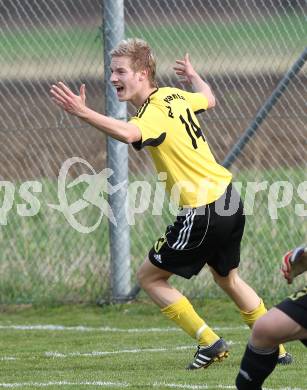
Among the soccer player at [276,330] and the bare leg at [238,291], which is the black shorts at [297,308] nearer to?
the soccer player at [276,330]

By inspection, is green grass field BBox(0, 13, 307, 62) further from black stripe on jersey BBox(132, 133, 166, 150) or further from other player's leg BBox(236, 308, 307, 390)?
other player's leg BBox(236, 308, 307, 390)

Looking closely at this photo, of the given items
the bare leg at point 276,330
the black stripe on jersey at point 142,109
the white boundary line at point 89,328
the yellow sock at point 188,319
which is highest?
the black stripe on jersey at point 142,109

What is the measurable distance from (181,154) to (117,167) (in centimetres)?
278

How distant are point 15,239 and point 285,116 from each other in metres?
2.50

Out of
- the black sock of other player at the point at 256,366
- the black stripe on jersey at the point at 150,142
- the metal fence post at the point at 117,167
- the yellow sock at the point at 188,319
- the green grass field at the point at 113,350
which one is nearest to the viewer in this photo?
the black sock of other player at the point at 256,366

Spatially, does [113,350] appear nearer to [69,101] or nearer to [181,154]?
[181,154]

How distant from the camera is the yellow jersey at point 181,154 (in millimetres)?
6957

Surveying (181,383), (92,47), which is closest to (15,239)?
(92,47)

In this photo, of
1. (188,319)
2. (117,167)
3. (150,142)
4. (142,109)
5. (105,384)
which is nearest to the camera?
(105,384)

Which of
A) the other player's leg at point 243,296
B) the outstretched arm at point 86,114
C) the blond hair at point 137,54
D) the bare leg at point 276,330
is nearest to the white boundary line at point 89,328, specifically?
the other player's leg at point 243,296

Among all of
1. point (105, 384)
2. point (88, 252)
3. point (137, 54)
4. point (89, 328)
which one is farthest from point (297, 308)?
Result: point (88, 252)

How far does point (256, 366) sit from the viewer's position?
17.8ft

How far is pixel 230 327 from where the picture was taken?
29.4ft

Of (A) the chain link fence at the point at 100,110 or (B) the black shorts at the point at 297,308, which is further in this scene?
(A) the chain link fence at the point at 100,110
